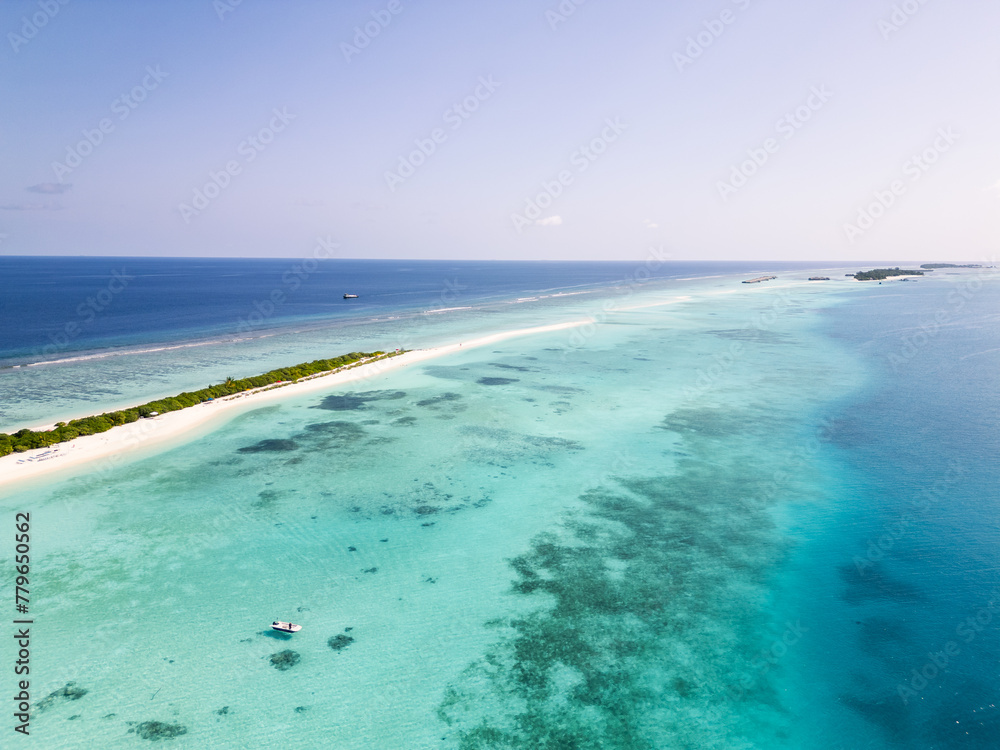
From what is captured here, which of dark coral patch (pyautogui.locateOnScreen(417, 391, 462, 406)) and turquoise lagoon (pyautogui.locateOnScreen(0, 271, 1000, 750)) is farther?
dark coral patch (pyautogui.locateOnScreen(417, 391, 462, 406))

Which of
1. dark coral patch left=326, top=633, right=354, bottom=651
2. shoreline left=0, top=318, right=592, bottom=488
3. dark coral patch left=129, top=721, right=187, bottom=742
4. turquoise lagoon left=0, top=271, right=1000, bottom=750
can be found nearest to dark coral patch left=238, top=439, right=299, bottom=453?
turquoise lagoon left=0, top=271, right=1000, bottom=750

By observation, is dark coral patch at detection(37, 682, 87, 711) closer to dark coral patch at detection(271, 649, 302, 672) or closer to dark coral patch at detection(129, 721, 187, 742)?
dark coral patch at detection(129, 721, 187, 742)

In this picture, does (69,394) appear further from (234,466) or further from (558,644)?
(558,644)

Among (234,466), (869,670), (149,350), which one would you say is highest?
(149,350)

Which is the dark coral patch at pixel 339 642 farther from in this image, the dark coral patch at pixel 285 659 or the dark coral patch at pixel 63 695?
the dark coral patch at pixel 63 695

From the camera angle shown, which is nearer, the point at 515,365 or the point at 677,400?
the point at 677,400

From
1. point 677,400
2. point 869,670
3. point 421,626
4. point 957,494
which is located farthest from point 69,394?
point 957,494

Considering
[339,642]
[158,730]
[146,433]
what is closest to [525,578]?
[339,642]
